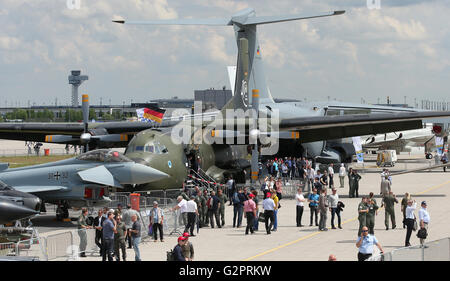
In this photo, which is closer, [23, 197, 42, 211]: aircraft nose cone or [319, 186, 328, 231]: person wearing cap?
[23, 197, 42, 211]: aircraft nose cone


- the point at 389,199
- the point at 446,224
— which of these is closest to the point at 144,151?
the point at 389,199

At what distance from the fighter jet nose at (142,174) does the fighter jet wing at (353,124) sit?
11209 millimetres

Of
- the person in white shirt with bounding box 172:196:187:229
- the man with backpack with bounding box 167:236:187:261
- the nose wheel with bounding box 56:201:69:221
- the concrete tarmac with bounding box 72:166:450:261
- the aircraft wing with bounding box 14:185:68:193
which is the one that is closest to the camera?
the man with backpack with bounding box 167:236:187:261

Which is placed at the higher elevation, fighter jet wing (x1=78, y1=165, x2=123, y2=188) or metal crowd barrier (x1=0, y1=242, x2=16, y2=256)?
fighter jet wing (x1=78, y1=165, x2=123, y2=188)

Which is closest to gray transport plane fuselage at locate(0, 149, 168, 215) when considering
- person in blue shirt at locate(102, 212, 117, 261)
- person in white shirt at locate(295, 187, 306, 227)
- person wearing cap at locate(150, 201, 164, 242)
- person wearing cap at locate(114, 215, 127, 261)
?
person wearing cap at locate(150, 201, 164, 242)

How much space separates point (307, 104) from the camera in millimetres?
51312

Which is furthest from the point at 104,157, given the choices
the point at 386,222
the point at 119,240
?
the point at 386,222

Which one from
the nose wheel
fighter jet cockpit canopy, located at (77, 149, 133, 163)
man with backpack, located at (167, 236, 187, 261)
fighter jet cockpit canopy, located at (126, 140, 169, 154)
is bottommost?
man with backpack, located at (167, 236, 187, 261)

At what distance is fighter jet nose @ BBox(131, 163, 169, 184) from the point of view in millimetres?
23594

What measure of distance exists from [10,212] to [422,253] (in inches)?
404

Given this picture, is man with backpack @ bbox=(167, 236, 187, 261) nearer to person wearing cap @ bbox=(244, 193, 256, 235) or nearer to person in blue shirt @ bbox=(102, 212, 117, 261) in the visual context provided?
person in blue shirt @ bbox=(102, 212, 117, 261)

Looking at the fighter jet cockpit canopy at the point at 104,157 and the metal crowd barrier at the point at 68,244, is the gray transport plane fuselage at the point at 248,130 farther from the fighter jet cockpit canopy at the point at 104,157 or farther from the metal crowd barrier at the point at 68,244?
the metal crowd barrier at the point at 68,244

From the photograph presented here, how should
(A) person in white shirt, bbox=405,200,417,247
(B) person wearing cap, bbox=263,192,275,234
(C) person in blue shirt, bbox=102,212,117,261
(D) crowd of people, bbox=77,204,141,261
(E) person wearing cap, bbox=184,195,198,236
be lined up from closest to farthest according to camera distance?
(C) person in blue shirt, bbox=102,212,117,261, (D) crowd of people, bbox=77,204,141,261, (A) person in white shirt, bbox=405,200,417,247, (E) person wearing cap, bbox=184,195,198,236, (B) person wearing cap, bbox=263,192,275,234
